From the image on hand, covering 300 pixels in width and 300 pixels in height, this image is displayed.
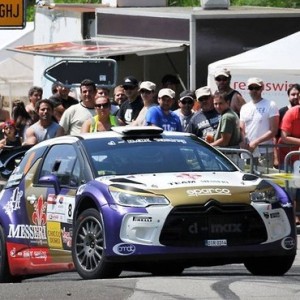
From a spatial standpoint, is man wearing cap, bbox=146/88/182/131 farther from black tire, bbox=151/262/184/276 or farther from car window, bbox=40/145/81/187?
black tire, bbox=151/262/184/276

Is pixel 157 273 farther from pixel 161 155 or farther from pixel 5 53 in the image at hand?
pixel 5 53

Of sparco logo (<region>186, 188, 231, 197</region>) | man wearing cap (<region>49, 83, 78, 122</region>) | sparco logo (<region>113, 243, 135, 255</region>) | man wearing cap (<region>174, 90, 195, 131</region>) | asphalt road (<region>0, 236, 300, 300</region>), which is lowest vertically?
asphalt road (<region>0, 236, 300, 300</region>)

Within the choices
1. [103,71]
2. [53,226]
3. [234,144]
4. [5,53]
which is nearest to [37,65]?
[5,53]

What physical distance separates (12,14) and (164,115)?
2.83m

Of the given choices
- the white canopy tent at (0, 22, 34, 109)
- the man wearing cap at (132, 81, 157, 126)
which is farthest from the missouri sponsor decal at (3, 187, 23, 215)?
the white canopy tent at (0, 22, 34, 109)

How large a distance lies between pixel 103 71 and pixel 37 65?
10.1 metres

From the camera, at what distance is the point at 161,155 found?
13352mm

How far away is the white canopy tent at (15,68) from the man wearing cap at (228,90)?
18.1 metres

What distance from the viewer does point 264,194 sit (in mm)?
12688

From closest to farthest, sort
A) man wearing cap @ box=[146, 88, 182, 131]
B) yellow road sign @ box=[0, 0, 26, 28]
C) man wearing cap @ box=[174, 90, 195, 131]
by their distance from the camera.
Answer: yellow road sign @ box=[0, 0, 26, 28] → man wearing cap @ box=[146, 88, 182, 131] → man wearing cap @ box=[174, 90, 195, 131]

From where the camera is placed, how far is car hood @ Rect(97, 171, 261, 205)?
12336 mm

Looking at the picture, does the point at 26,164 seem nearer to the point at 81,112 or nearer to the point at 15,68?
the point at 81,112

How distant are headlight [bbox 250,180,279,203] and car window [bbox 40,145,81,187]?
168cm

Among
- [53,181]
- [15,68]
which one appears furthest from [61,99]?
[15,68]
